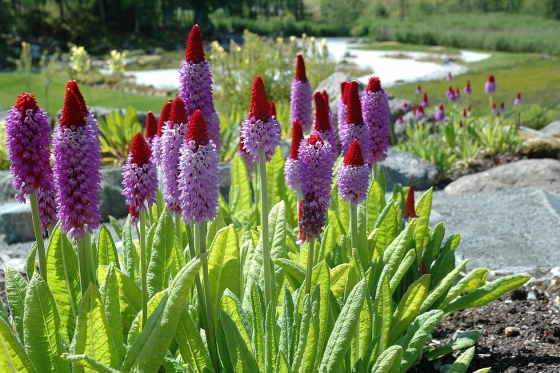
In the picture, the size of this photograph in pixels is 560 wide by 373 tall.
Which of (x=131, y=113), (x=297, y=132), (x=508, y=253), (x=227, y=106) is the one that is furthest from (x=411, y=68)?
(x=297, y=132)

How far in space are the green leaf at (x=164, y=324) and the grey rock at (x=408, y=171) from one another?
6.54 meters

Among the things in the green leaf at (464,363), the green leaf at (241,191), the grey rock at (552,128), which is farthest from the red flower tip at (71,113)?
the grey rock at (552,128)

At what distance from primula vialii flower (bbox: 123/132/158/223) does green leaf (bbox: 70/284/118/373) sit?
408 mm

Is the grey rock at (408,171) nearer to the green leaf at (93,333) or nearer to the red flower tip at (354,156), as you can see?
the red flower tip at (354,156)

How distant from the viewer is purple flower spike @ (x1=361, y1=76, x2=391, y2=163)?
3768 mm

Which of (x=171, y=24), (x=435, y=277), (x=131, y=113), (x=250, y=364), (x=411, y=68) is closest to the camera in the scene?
(x=250, y=364)

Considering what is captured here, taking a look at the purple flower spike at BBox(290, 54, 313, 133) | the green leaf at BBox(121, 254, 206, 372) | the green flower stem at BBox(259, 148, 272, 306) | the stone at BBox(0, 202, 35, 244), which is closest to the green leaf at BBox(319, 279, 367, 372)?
the green flower stem at BBox(259, 148, 272, 306)

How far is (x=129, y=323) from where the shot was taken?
2.93 m

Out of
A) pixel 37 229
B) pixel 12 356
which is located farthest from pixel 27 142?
pixel 12 356

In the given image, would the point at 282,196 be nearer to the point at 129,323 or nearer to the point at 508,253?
the point at 129,323

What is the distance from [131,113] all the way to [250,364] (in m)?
8.04

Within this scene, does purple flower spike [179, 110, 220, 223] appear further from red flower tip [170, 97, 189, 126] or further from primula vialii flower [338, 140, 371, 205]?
primula vialii flower [338, 140, 371, 205]

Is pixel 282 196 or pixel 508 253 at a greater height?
pixel 282 196

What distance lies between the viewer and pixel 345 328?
7.91ft
